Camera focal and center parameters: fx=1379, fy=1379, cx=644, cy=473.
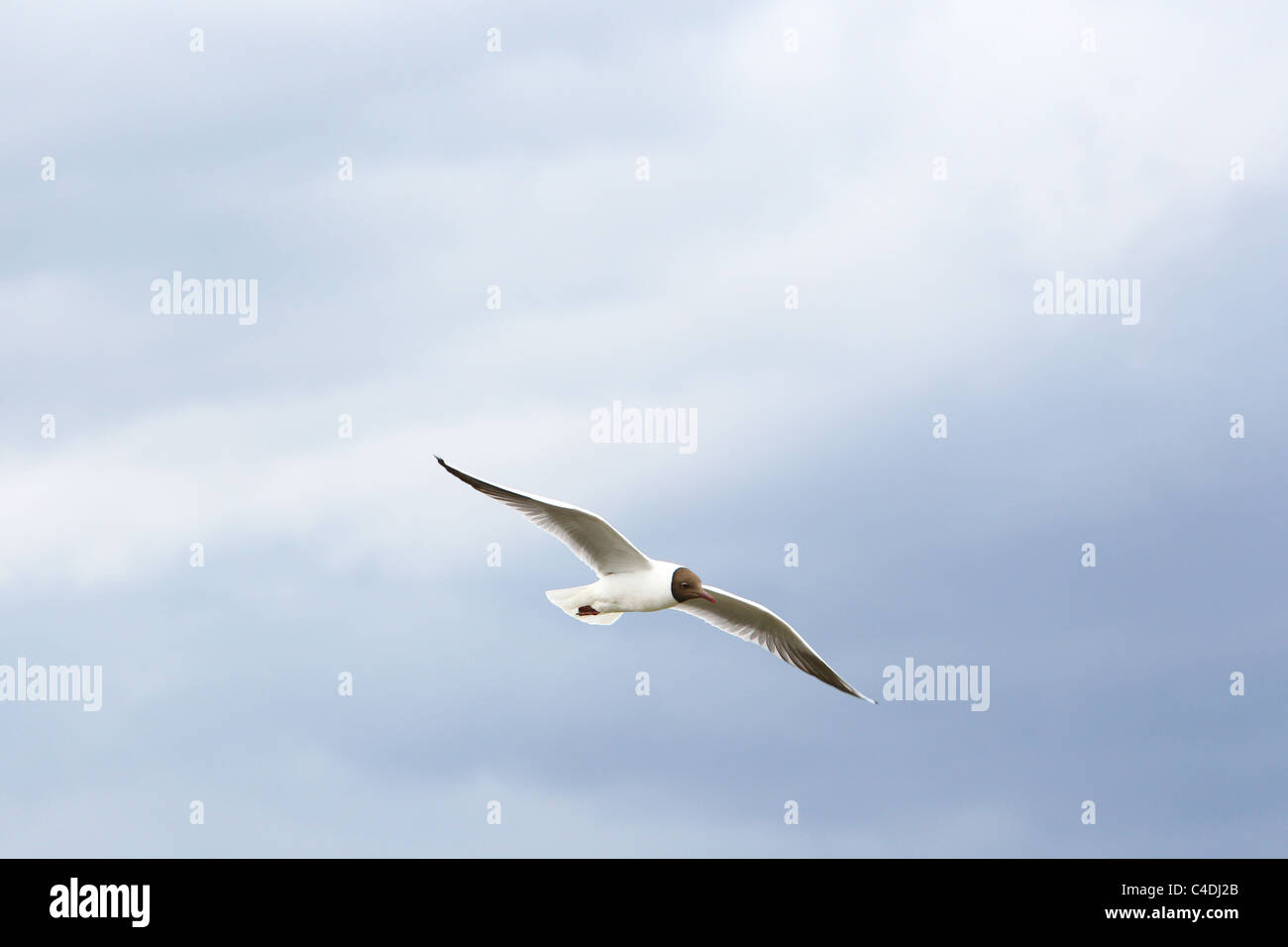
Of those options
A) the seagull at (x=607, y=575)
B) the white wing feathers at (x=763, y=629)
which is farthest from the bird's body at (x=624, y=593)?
the white wing feathers at (x=763, y=629)

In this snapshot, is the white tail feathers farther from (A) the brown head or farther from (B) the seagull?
(A) the brown head

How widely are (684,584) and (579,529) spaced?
5.53 feet

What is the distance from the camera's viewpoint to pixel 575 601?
63.4 feet

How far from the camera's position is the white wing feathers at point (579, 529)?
17.8 m

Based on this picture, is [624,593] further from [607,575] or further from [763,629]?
[763,629]

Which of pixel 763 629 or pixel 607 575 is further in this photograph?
pixel 763 629

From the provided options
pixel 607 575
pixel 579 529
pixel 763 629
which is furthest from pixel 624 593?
pixel 763 629

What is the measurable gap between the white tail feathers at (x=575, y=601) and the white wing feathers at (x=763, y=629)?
1443 millimetres

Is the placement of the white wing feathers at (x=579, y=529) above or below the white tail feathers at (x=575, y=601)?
above

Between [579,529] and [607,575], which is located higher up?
[579,529]

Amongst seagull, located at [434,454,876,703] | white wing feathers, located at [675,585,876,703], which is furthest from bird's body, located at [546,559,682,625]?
white wing feathers, located at [675,585,876,703]

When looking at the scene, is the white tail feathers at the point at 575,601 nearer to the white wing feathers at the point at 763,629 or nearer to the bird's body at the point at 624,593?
the bird's body at the point at 624,593
